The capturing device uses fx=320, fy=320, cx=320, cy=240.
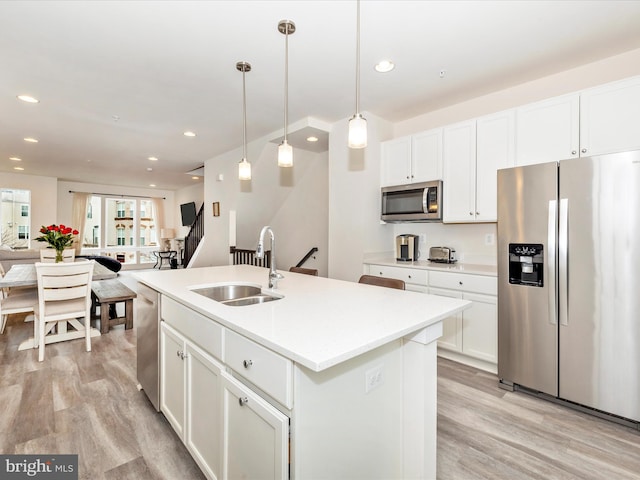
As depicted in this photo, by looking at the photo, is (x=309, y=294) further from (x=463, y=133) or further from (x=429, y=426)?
(x=463, y=133)

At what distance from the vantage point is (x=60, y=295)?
10.9 feet

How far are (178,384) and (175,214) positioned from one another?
1013 cm

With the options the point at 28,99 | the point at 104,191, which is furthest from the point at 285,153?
the point at 104,191

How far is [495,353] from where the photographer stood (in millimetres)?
2803

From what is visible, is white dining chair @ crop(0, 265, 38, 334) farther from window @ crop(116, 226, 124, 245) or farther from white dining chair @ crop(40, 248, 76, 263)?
window @ crop(116, 226, 124, 245)

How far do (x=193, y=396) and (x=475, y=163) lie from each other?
3007 millimetres

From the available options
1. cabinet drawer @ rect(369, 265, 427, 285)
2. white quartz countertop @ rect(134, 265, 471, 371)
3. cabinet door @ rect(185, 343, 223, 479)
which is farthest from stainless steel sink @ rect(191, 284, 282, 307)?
cabinet drawer @ rect(369, 265, 427, 285)

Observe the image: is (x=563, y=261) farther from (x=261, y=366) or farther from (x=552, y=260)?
(x=261, y=366)

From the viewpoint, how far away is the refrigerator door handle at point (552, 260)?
7.66 ft

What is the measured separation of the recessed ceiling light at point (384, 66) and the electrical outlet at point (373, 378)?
238 cm

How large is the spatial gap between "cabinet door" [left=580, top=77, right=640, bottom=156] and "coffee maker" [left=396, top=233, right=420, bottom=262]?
175cm

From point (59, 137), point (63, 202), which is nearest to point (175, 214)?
point (63, 202)

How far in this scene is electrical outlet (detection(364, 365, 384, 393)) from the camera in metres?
1.30

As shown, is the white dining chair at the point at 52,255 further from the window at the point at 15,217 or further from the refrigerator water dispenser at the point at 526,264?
the window at the point at 15,217
